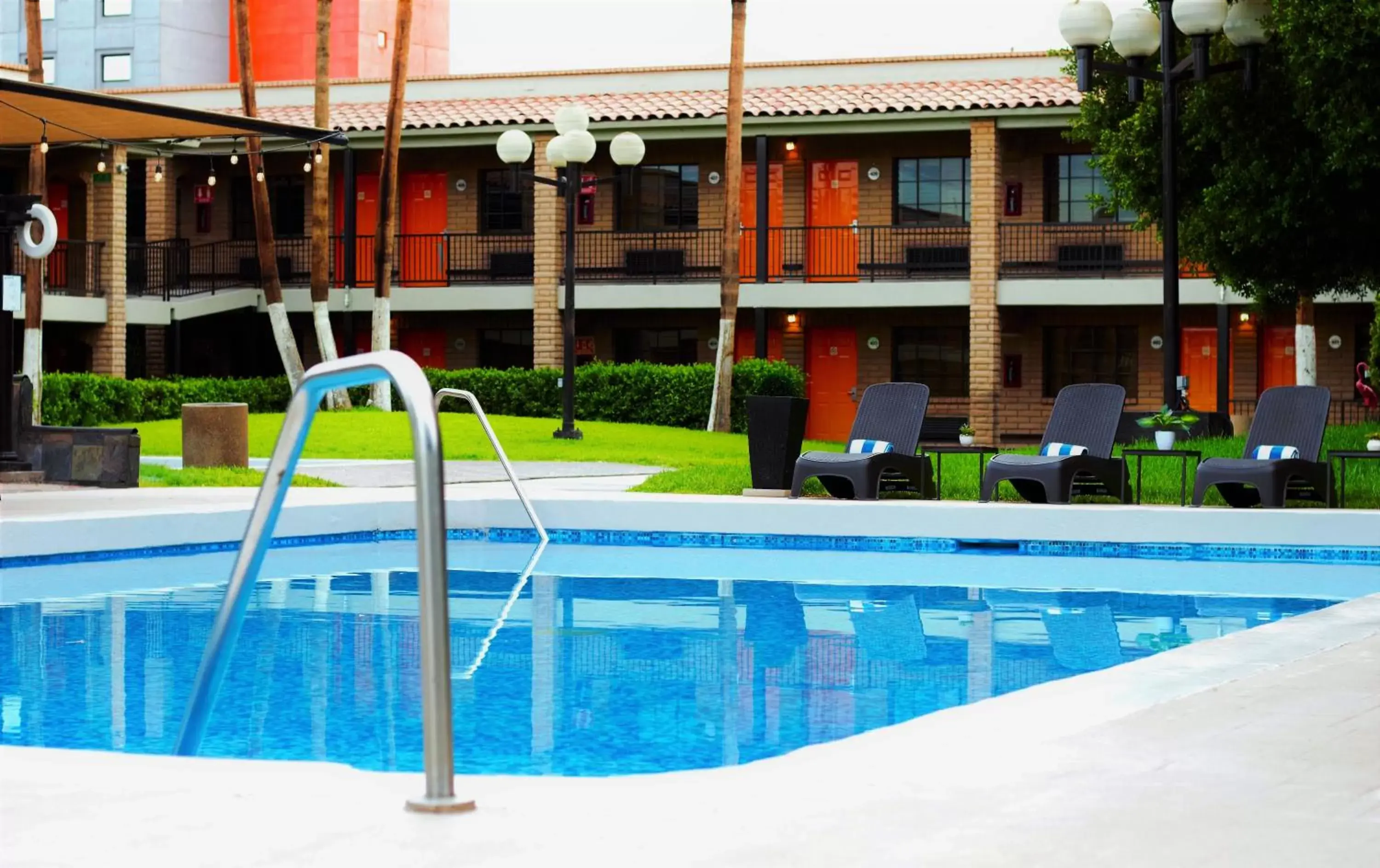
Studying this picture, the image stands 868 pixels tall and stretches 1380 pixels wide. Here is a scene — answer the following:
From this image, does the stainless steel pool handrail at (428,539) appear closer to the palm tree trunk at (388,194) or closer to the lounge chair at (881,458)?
the lounge chair at (881,458)

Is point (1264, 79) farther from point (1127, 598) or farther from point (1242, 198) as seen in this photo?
point (1127, 598)

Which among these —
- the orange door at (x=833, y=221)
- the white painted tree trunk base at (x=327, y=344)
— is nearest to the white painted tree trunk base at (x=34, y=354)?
the white painted tree trunk base at (x=327, y=344)

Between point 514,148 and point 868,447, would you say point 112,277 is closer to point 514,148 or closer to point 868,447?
point 514,148

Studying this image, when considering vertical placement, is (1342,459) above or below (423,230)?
below

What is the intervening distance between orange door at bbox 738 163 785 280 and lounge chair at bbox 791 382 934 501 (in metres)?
14.8

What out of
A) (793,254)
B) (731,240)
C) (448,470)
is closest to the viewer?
(448,470)

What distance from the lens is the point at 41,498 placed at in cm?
1371

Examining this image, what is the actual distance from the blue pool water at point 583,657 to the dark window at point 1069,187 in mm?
17720

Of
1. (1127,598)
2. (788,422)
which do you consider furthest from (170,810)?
(788,422)

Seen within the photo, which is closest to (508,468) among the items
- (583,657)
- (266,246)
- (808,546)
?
(808,546)

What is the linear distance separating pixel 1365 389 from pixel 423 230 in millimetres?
16387

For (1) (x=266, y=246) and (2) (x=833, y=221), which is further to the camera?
(2) (x=833, y=221)

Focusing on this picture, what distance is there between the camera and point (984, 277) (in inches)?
1064

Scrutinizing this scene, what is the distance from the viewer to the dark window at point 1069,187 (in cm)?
2886
